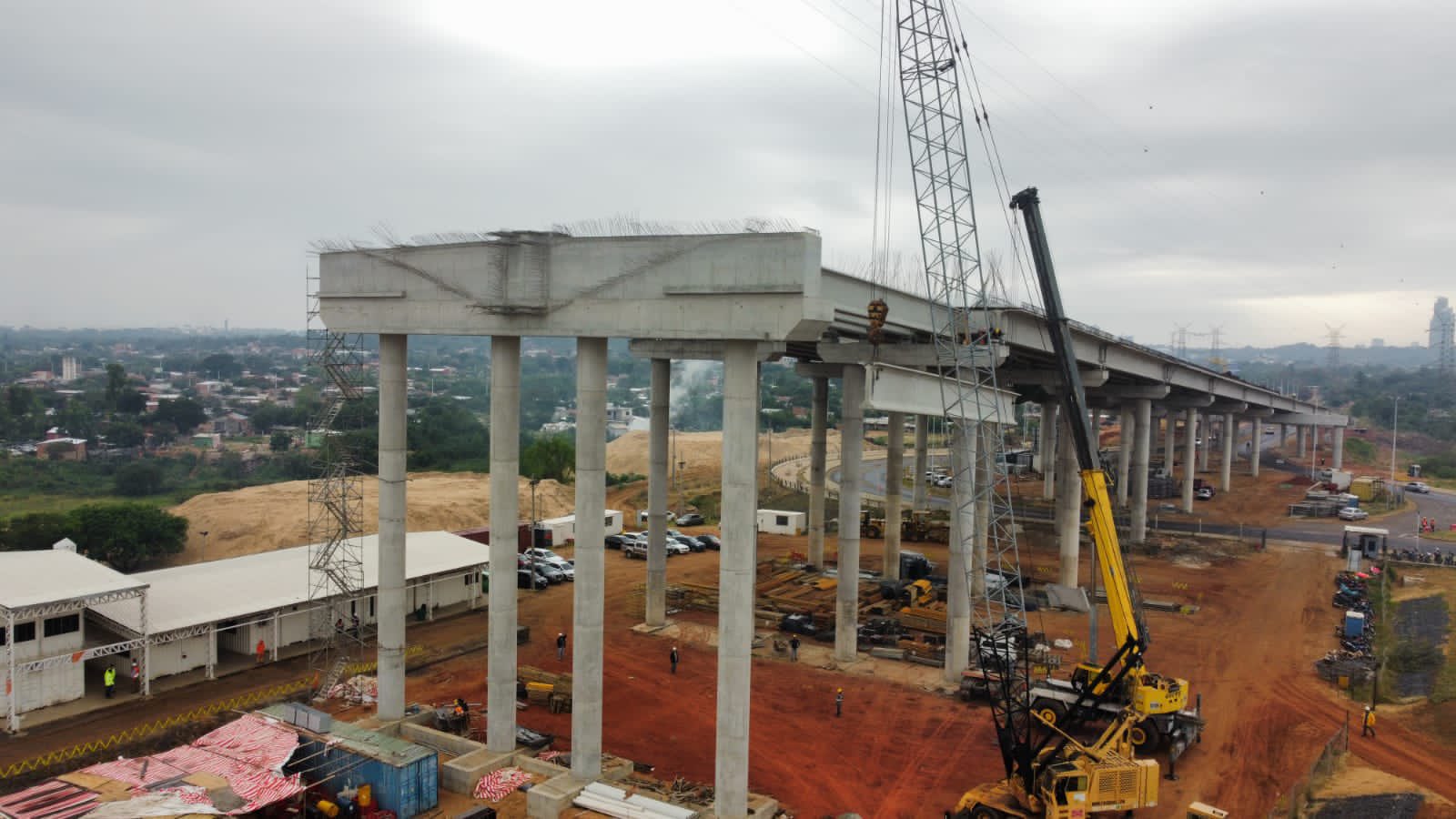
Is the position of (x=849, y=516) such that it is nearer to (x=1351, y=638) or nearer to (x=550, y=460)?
(x=1351, y=638)

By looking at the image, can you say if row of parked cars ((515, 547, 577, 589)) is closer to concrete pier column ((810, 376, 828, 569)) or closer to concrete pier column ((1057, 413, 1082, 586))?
concrete pier column ((810, 376, 828, 569))

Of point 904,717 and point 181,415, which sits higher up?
point 181,415

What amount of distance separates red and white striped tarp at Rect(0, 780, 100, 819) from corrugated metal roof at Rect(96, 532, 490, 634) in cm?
1513


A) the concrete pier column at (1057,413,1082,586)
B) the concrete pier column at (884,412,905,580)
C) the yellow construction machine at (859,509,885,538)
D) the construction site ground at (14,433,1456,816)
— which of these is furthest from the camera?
the yellow construction machine at (859,509,885,538)

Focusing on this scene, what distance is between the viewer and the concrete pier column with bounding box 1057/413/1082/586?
55500 mm

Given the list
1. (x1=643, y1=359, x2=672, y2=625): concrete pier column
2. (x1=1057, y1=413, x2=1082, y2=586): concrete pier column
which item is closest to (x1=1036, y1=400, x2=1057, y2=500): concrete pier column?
(x1=1057, y1=413, x2=1082, y2=586): concrete pier column

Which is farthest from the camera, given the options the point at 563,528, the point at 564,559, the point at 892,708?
the point at 563,528

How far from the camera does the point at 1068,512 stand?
5578 cm

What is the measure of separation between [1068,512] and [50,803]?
5152 centimetres

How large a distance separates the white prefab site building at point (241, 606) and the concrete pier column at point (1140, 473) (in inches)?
2241

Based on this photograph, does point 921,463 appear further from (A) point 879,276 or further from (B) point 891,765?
(B) point 891,765

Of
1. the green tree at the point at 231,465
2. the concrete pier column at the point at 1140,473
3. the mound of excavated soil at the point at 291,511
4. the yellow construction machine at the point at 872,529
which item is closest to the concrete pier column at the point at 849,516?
the mound of excavated soil at the point at 291,511

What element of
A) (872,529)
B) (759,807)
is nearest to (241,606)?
(759,807)

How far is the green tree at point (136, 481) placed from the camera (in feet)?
354
